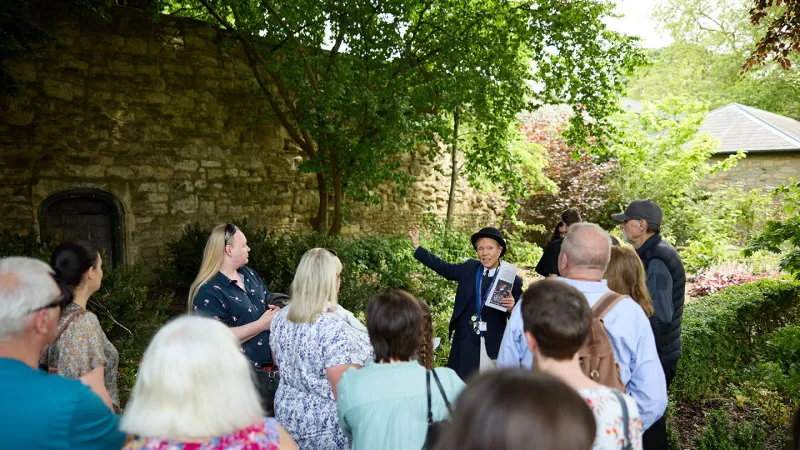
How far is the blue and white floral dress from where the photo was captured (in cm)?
259

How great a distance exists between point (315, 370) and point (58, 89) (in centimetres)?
666

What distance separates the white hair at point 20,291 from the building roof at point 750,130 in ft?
54.5

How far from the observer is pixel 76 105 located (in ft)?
24.3

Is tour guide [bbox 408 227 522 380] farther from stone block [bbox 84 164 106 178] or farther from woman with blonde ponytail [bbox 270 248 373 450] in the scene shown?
stone block [bbox 84 164 106 178]

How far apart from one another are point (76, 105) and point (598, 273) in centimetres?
737

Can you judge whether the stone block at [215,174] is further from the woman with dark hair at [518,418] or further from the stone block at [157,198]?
the woman with dark hair at [518,418]

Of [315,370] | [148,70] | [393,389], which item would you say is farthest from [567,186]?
[393,389]

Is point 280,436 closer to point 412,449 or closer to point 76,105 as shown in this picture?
point 412,449

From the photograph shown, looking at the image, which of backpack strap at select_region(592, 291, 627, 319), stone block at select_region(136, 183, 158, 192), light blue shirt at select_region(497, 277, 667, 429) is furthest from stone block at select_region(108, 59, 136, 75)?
backpack strap at select_region(592, 291, 627, 319)

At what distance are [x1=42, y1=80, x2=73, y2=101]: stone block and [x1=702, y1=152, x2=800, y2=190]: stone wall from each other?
15.9m

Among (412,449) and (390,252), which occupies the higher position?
(412,449)

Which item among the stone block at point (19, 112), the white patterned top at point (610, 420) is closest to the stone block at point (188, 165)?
the stone block at point (19, 112)

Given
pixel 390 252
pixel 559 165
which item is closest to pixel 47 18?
pixel 390 252

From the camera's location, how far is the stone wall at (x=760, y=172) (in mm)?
15820
